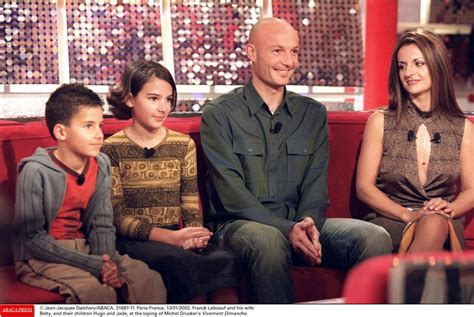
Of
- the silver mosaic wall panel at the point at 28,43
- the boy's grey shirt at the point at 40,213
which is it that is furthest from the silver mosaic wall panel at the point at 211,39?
the boy's grey shirt at the point at 40,213

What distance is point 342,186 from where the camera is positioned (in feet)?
11.5

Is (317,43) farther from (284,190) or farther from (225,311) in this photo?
(225,311)

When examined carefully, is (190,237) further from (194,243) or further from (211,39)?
(211,39)

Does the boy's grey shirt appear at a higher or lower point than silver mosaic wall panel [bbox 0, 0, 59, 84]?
lower

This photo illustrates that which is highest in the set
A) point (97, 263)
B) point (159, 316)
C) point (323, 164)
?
point (323, 164)

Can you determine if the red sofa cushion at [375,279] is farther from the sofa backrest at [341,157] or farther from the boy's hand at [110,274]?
the sofa backrest at [341,157]

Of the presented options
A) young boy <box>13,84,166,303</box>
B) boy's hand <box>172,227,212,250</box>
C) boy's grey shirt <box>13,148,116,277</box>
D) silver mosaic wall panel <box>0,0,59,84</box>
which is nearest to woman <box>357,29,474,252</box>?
boy's hand <box>172,227,212,250</box>

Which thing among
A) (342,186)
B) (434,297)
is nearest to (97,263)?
(342,186)

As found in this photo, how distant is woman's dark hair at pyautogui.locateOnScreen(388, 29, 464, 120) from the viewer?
323 cm

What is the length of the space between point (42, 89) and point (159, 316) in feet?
4.66

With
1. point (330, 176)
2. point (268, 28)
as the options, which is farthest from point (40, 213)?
point (330, 176)

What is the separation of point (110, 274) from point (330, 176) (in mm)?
1070

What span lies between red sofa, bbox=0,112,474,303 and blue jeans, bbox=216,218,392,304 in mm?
78

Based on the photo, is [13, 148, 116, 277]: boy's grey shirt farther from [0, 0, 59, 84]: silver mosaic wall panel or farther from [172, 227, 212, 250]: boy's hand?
[0, 0, 59, 84]: silver mosaic wall panel
